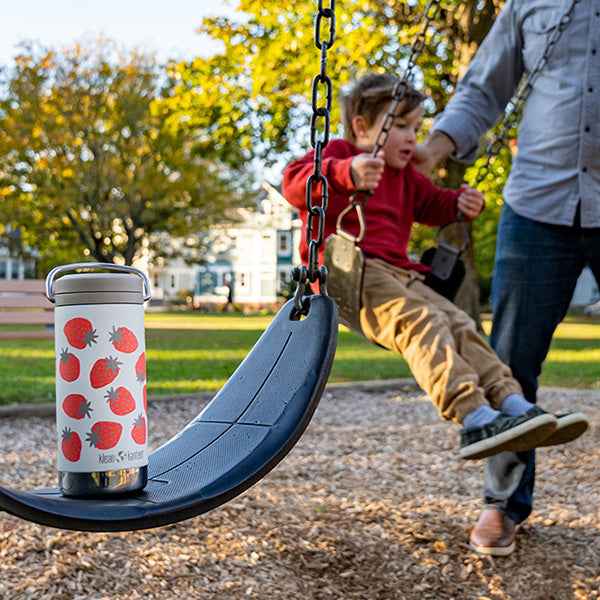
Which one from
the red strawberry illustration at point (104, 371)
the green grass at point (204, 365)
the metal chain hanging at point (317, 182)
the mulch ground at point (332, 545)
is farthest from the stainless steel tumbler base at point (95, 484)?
the green grass at point (204, 365)

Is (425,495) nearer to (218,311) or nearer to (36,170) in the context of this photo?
(36,170)

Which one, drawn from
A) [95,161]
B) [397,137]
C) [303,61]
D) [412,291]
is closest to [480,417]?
[412,291]

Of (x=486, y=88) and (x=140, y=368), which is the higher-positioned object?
(x=486, y=88)

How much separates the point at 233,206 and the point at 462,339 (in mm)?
17427

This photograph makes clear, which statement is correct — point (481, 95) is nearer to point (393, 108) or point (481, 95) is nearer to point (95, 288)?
point (393, 108)

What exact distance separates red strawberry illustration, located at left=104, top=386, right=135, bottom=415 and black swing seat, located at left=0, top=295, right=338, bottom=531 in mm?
140

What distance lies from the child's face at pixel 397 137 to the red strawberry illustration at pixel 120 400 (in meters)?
1.31

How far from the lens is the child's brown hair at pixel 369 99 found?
92.6 inches

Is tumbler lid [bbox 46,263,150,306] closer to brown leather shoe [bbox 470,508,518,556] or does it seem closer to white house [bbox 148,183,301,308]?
brown leather shoe [bbox 470,508,518,556]

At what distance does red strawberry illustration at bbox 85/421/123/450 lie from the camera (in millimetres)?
1235

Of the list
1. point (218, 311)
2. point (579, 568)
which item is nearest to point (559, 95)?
point (579, 568)

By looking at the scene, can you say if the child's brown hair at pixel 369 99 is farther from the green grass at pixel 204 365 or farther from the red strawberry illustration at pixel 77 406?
the green grass at pixel 204 365

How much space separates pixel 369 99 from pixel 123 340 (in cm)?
139

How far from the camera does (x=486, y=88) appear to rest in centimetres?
242
